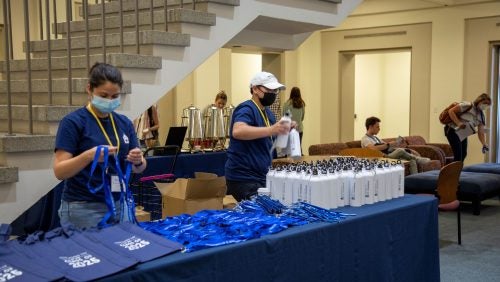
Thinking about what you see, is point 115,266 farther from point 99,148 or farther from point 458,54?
point 458,54

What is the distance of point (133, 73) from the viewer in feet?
11.6

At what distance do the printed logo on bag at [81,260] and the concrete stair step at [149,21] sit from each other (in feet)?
7.50

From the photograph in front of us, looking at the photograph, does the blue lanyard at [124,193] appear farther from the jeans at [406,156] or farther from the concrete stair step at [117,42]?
the jeans at [406,156]

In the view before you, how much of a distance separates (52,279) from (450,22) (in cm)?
940

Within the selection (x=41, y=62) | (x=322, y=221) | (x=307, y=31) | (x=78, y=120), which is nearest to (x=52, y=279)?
(x=78, y=120)

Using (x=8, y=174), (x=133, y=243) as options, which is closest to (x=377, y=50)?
(x=8, y=174)

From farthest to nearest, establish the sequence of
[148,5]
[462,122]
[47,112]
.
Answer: [462,122], [148,5], [47,112]

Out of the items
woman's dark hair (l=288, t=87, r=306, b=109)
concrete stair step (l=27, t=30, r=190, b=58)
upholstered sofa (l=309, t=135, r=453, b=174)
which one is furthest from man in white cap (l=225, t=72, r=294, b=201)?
woman's dark hair (l=288, t=87, r=306, b=109)

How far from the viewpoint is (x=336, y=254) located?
2.61 m

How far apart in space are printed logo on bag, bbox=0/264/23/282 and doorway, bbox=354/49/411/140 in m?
11.9

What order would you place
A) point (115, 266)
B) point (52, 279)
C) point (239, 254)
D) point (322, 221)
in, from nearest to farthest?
1. point (52, 279)
2. point (115, 266)
3. point (239, 254)
4. point (322, 221)

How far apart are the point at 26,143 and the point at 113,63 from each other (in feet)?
2.52

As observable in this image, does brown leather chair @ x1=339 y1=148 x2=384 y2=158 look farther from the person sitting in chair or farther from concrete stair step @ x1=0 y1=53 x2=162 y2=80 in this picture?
concrete stair step @ x1=0 y1=53 x2=162 y2=80

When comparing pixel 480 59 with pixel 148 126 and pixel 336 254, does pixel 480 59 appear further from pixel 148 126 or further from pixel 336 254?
pixel 336 254
